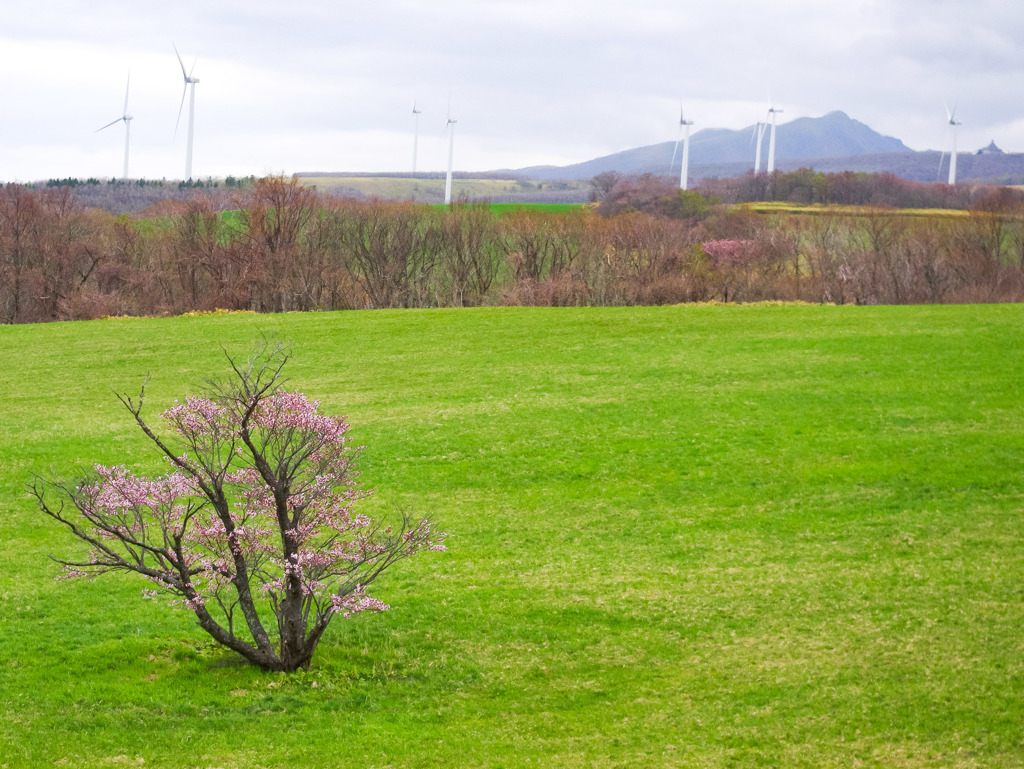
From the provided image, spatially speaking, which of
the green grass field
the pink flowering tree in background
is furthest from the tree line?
the pink flowering tree in background

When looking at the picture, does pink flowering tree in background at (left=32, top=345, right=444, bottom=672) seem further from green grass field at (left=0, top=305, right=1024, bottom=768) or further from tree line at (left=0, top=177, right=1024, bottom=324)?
tree line at (left=0, top=177, right=1024, bottom=324)

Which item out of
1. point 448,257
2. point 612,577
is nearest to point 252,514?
point 612,577

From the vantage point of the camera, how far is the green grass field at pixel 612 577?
15781mm

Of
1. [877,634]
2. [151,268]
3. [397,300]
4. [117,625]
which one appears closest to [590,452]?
[877,634]

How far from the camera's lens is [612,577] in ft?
78.8

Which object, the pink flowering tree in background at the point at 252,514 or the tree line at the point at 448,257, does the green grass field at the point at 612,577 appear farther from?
the tree line at the point at 448,257

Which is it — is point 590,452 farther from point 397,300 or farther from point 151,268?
point 151,268

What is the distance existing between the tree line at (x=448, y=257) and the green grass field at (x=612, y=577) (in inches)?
1208

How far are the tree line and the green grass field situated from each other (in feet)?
101

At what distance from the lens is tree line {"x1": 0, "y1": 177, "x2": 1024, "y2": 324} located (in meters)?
78.7

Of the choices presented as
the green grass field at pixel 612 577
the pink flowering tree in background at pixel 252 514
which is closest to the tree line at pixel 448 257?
the green grass field at pixel 612 577

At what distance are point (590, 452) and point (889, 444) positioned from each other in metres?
10.6

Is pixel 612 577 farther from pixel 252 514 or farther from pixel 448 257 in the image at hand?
pixel 448 257

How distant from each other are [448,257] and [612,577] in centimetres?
7140
